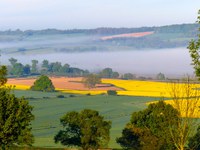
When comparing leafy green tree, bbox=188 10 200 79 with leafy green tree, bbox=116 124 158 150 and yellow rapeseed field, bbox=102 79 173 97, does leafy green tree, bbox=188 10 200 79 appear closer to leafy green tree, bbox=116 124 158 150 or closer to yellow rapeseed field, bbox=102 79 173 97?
leafy green tree, bbox=116 124 158 150

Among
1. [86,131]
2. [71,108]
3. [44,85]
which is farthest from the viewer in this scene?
[44,85]

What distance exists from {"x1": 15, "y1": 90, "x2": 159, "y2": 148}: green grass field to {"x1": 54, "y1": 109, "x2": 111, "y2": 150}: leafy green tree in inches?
354

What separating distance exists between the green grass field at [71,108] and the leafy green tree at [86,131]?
8.99m

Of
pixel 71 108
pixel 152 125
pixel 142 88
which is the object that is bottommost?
pixel 71 108

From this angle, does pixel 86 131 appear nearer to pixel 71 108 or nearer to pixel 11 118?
pixel 11 118

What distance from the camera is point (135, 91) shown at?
152 m

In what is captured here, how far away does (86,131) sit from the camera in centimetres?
6419

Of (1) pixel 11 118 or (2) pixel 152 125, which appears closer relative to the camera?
(1) pixel 11 118

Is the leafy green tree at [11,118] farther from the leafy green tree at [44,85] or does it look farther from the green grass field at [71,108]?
the leafy green tree at [44,85]

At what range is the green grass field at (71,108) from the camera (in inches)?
3310

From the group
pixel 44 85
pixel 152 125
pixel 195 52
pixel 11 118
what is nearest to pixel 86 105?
pixel 44 85

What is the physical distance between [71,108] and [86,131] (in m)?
48.2

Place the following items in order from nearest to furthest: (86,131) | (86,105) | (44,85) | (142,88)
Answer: (86,131) → (86,105) → (44,85) → (142,88)

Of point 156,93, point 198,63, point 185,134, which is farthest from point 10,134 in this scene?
point 156,93
